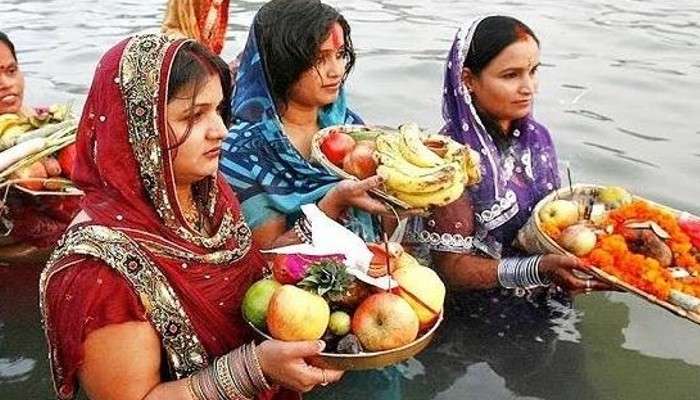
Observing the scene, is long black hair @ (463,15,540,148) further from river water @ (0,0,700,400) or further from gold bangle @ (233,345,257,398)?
gold bangle @ (233,345,257,398)

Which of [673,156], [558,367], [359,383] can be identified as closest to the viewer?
[359,383]

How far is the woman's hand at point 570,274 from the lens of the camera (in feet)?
10.7

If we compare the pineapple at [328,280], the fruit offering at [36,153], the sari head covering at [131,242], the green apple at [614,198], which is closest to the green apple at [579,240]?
the green apple at [614,198]

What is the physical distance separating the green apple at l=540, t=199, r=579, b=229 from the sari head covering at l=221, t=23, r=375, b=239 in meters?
0.82

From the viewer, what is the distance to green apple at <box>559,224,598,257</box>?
3309mm

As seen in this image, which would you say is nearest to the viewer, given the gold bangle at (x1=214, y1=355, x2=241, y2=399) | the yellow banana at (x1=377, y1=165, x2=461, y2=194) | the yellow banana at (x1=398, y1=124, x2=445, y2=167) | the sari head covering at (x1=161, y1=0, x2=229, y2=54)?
the gold bangle at (x1=214, y1=355, x2=241, y2=399)

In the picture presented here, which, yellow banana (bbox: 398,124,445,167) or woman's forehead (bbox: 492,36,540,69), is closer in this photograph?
yellow banana (bbox: 398,124,445,167)

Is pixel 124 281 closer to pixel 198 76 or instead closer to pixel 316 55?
pixel 198 76

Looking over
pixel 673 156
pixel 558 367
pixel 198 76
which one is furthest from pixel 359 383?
pixel 673 156

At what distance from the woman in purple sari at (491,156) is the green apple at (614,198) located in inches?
12.1

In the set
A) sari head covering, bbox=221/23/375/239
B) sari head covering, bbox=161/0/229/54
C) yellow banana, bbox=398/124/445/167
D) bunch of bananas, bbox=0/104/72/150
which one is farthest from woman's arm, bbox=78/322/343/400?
sari head covering, bbox=161/0/229/54

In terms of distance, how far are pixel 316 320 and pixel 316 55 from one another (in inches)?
54.3

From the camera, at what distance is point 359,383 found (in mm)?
3635

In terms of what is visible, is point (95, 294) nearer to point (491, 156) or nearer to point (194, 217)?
point (194, 217)
